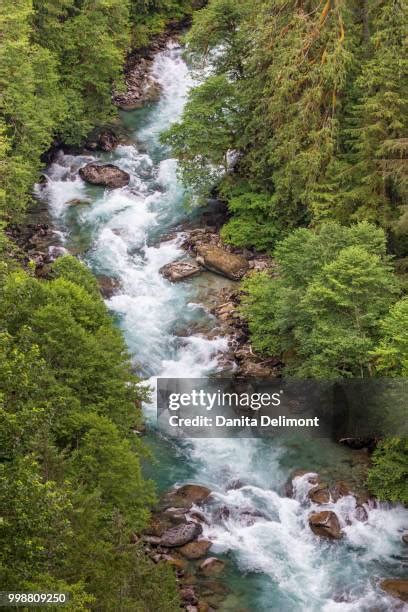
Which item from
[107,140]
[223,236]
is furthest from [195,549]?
[107,140]

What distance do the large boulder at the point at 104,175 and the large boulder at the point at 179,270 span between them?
7.11m

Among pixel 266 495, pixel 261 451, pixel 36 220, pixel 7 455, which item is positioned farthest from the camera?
pixel 36 220

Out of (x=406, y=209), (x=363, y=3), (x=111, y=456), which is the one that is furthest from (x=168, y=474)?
(x=363, y=3)

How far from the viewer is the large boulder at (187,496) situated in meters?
21.2

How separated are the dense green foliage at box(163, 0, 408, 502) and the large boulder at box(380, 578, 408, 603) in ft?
8.11

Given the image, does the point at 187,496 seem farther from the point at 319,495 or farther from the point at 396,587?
the point at 396,587

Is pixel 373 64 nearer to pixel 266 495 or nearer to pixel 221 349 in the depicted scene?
pixel 221 349

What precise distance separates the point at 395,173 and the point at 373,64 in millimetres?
4324

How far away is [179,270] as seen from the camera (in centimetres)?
3019

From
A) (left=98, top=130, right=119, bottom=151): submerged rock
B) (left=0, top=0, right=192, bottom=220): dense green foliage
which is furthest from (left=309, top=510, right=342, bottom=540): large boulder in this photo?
(left=98, top=130, right=119, bottom=151): submerged rock

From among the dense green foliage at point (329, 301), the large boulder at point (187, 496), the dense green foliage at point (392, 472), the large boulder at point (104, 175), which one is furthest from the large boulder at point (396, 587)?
the large boulder at point (104, 175)

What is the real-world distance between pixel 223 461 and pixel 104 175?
18358 millimetres

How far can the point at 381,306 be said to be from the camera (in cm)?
2267

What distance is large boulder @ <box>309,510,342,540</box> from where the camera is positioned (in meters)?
A: 20.2
